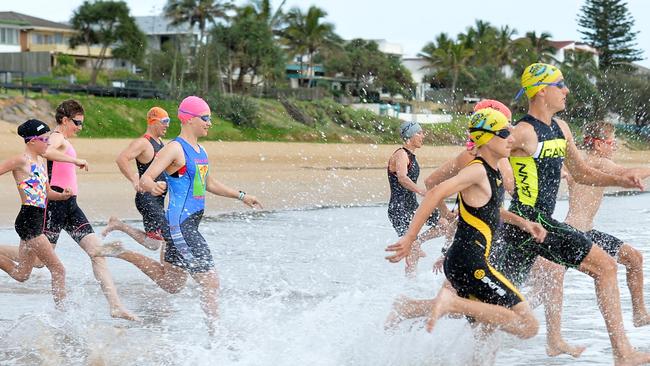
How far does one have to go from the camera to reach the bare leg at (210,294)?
6.43 metres

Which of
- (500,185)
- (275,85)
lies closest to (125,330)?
(500,185)

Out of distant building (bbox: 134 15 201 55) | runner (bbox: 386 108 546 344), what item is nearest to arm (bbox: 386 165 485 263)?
runner (bbox: 386 108 546 344)

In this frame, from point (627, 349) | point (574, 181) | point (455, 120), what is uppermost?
point (574, 181)

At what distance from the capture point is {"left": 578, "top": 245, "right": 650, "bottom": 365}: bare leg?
5.72m

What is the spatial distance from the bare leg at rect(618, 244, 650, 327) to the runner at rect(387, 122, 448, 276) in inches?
111

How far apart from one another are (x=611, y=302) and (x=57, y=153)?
441cm

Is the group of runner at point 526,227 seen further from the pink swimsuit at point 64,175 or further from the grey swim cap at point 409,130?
the pink swimsuit at point 64,175

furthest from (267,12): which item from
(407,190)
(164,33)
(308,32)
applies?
(407,190)

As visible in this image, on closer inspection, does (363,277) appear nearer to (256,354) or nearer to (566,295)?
(566,295)

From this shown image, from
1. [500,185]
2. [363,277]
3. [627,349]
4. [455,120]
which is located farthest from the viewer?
[455,120]

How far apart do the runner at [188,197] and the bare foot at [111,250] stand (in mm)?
530

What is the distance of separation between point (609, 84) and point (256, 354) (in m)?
63.4

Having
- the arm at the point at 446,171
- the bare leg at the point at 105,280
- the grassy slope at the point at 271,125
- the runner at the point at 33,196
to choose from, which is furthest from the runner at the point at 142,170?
the grassy slope at the point at 271,125

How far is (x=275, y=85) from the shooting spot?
5550 centimetres
